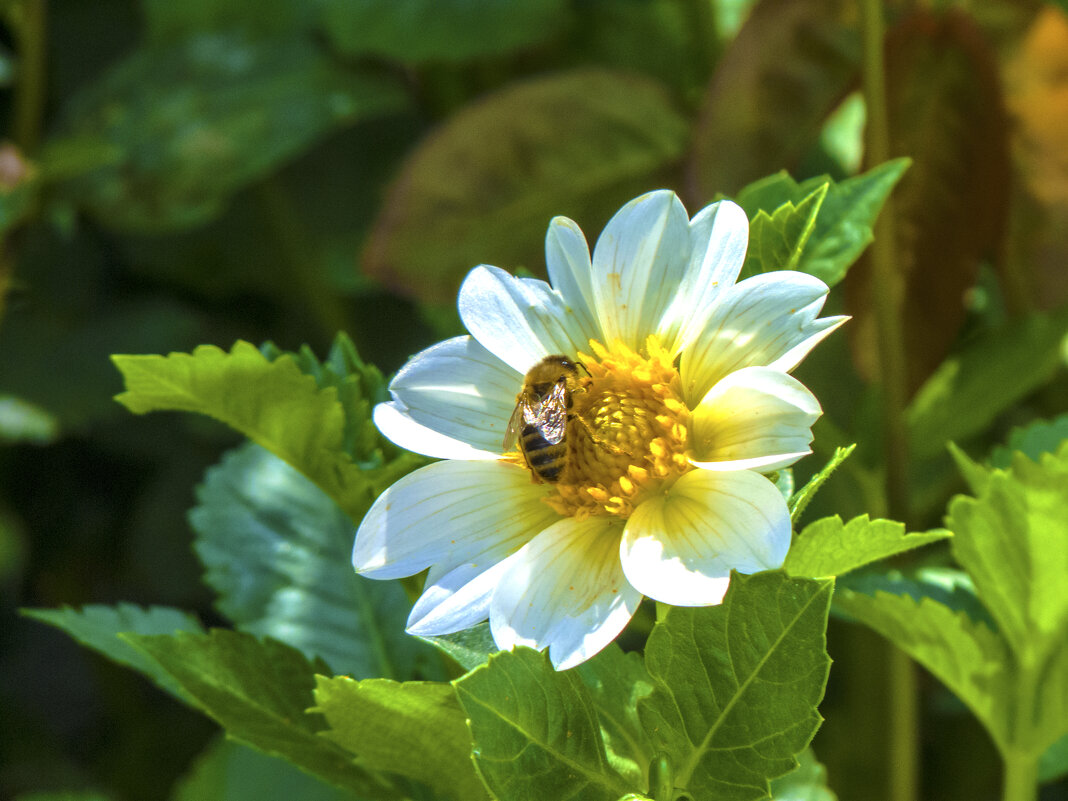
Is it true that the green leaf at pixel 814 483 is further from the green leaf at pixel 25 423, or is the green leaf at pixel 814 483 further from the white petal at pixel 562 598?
the green leaf at pixel 25 423

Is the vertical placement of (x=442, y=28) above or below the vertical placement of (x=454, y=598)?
above

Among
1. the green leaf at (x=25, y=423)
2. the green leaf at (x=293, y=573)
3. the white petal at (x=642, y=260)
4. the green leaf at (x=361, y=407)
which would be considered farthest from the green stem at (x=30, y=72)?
the white petal at (x=642, y=260)

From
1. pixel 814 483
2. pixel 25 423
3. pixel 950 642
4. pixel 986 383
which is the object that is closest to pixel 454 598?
pixel 814 483

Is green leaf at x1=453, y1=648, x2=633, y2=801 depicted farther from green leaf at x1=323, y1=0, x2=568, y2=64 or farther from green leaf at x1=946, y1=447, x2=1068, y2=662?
green leaf at x1=323, y1=0, x2=568, y2=64

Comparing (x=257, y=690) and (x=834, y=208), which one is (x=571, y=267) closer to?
(x=834, y=208)

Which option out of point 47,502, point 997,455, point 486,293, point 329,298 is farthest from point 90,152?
point 997,455

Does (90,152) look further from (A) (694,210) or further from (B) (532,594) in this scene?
(B) (532,594)
